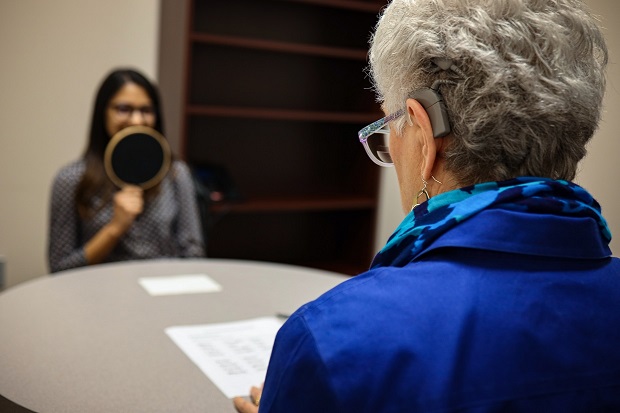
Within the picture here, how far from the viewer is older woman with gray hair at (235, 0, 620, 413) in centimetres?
74

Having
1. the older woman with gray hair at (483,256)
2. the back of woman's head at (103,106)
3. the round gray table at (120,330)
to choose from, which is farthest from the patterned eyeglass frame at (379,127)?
the back of woman's head at (103,106)

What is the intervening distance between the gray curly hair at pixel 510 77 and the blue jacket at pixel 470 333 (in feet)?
0.31

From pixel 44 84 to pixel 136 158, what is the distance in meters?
1.14

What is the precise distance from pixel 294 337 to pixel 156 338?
76cm

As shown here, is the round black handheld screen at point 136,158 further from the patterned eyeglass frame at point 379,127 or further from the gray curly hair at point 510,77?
the gray curly hair at point 510,77

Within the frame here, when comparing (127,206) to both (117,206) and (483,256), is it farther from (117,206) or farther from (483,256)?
(483,256)

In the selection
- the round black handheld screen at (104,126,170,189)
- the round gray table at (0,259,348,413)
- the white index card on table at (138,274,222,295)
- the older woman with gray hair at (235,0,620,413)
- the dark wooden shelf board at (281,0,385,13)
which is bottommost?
the white index card on table at (138,274,222,295)

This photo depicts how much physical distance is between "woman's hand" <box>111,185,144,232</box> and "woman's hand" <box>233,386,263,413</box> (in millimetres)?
1237

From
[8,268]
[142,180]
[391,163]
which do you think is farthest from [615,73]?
[8,268]

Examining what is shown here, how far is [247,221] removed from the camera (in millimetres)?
3875

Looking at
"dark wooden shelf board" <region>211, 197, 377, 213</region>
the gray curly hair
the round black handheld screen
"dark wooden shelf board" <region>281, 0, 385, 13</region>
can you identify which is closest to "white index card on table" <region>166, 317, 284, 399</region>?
the gray curly hair

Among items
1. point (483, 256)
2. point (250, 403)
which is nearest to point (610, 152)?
point (483, 256)

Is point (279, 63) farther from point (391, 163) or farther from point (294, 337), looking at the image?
point (294, 337)

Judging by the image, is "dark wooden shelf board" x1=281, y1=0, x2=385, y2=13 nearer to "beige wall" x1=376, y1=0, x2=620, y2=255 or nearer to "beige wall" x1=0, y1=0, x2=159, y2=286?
"beige wall" x1=0, y1=0, x2=159, y2=286
